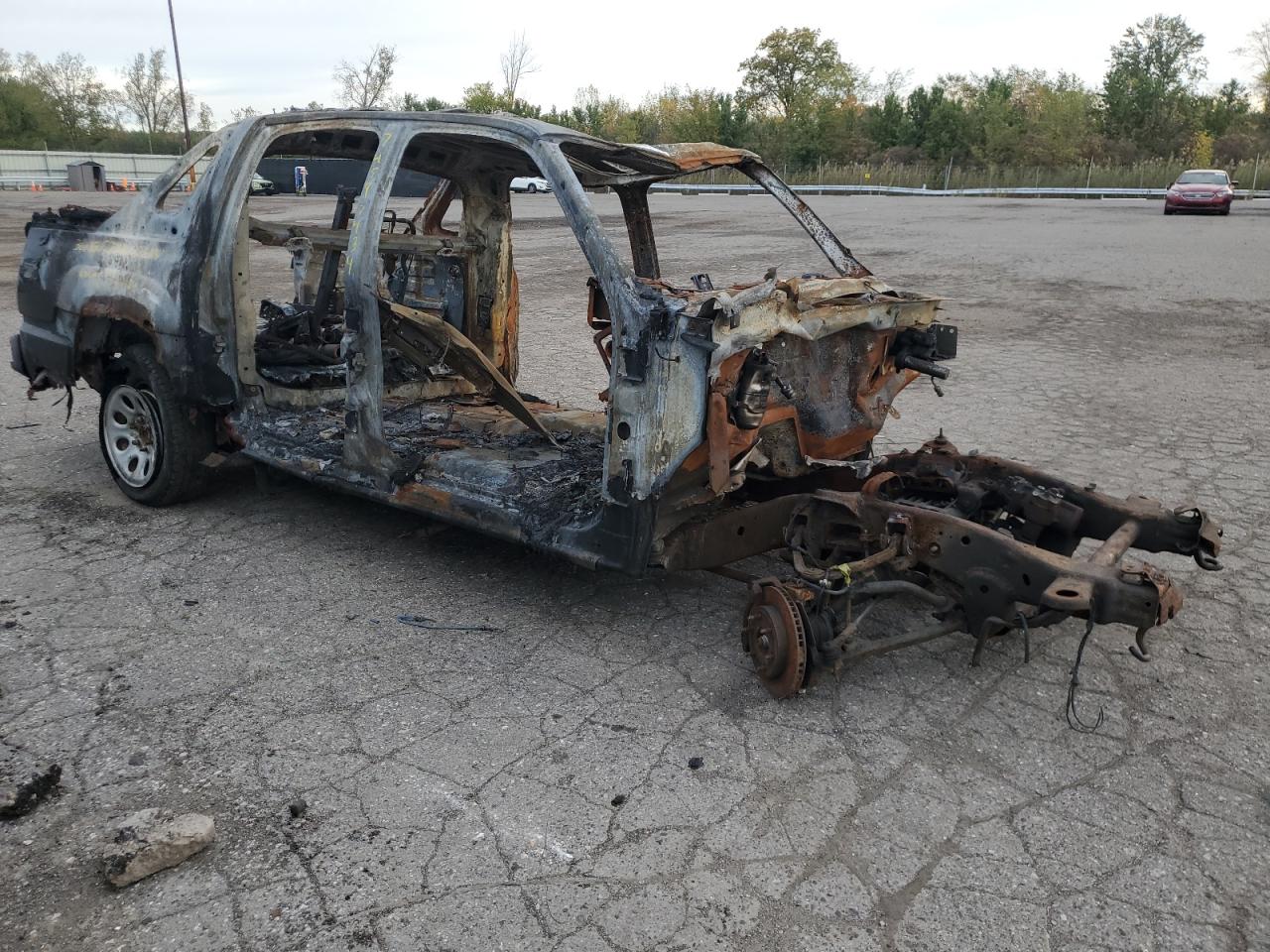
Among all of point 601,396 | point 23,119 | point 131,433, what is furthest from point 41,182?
point 601,396

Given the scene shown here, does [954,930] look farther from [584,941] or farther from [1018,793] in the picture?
[584,941]

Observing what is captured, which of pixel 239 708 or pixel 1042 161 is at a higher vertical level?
pixel 1042 161

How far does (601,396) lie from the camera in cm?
401

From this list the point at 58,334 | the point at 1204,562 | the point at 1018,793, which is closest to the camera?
the point at 1018,793

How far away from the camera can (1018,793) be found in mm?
2930

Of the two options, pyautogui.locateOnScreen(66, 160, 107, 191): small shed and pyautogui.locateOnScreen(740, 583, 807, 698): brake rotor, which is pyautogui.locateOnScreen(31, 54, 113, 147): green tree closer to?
pyautogui.locateOnScreen(66, 160, 107, 191): small shed

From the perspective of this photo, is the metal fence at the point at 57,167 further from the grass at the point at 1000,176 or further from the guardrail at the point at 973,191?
the grass at the point at 1000,176

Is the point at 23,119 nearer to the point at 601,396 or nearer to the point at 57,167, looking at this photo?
the point at 57,167

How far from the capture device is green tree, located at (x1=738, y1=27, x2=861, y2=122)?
71.6 metres

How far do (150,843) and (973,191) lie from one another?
4344 centimetres

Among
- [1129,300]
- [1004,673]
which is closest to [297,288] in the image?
[1004,673]

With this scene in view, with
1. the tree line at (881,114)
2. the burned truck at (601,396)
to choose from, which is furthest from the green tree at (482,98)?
the burned truck at (601,396)

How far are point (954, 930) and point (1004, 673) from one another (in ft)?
4.76

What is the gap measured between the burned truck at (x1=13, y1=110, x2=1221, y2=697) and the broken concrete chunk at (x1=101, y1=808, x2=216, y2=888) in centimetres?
161
